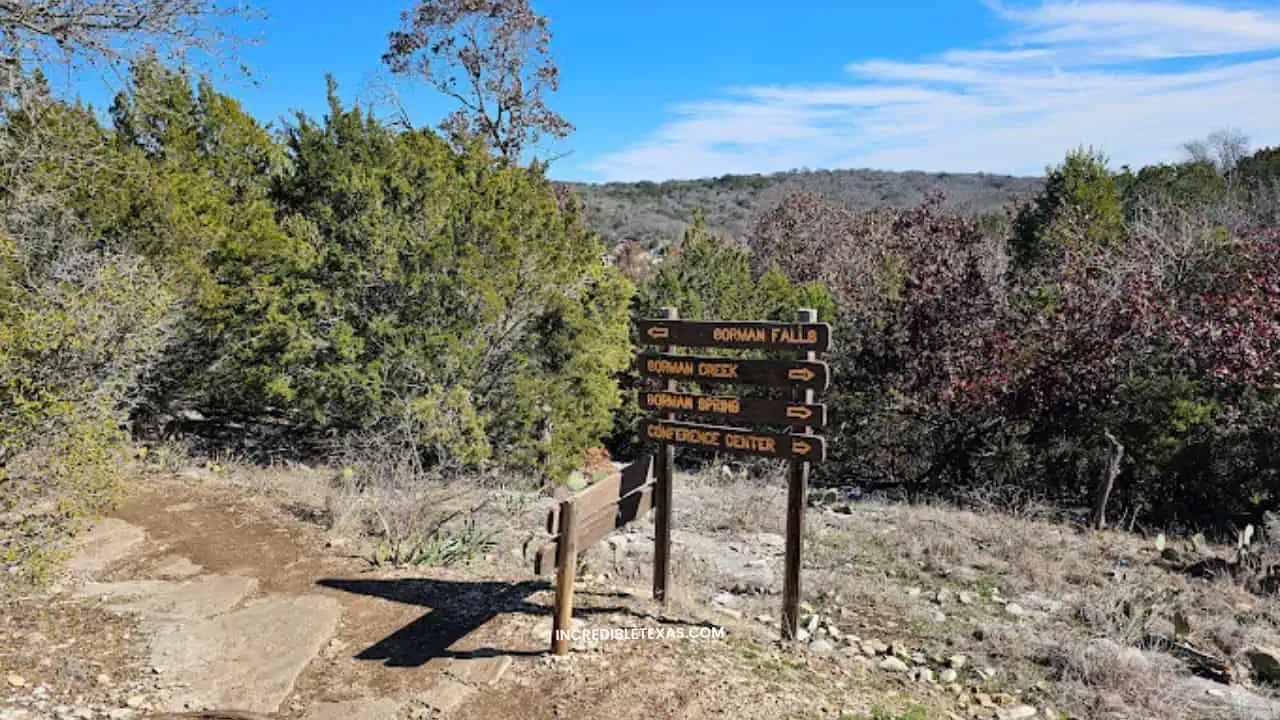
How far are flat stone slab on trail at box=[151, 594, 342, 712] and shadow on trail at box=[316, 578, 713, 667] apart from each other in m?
0.36

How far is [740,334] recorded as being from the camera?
18.2ft

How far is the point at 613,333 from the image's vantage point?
1180 centimetres

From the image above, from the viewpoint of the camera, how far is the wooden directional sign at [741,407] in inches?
209

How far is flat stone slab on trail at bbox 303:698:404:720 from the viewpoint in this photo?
4.17 m

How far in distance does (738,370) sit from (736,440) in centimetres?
46

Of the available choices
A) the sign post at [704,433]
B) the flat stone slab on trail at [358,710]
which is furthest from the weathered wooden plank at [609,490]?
the flat stone slab on trail at [358,710]

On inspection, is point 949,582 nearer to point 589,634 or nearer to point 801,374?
point 801,374

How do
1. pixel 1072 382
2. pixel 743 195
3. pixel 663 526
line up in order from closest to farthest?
pixel 663 526 → pixel 1072 382 → pixel 743 195

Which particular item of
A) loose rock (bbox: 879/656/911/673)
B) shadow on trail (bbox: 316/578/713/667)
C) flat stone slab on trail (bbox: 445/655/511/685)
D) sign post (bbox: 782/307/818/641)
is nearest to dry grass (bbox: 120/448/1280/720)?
loose rock (bbox: 879/656/911/673)

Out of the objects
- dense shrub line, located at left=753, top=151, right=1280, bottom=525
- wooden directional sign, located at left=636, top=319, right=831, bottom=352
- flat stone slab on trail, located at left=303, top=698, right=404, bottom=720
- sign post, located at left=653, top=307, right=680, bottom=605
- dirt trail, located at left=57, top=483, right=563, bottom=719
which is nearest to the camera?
flat stone slab on trail, located at left=303, top=698, right=404, bottom=720

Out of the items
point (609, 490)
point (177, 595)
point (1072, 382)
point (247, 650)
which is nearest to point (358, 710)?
point (247, 650)

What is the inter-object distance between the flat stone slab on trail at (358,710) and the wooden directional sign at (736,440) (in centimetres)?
234

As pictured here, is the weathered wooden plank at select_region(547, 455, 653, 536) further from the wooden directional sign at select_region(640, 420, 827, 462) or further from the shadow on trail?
the shadow on trail

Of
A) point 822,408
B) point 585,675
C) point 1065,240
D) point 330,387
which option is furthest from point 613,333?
point 1065,240
